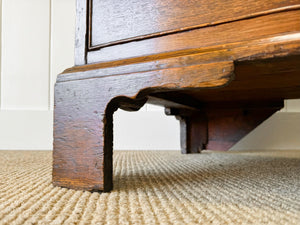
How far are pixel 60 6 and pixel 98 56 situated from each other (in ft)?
3.60

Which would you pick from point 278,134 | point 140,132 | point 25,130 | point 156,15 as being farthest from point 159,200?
point 278,134

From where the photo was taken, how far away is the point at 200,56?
1.35 feet

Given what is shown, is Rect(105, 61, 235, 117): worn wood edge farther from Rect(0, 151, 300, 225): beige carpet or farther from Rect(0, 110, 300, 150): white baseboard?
Rect(0, 110, 300, 150): white baseboard

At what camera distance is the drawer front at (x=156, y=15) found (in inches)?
16.0

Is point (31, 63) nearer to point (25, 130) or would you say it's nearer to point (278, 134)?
point (25, 130)

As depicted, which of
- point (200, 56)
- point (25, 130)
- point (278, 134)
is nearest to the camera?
point (200, 56)

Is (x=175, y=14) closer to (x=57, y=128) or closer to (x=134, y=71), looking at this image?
(x=134, y=71)

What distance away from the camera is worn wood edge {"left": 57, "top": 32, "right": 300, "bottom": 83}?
358 mm

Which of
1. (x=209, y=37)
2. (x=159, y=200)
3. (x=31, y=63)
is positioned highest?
(x=31, y=63)

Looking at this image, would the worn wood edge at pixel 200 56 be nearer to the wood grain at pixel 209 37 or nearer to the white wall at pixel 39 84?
the wood grain at pixel 209 37

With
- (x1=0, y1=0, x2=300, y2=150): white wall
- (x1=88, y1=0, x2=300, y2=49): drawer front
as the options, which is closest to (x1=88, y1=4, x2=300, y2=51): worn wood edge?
(x1=88, y1=0, x2=300, y2=49): drawer front

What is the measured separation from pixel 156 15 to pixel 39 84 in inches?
44.0

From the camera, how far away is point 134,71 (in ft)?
1.52

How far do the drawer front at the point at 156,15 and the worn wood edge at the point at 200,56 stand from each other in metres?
0.04
